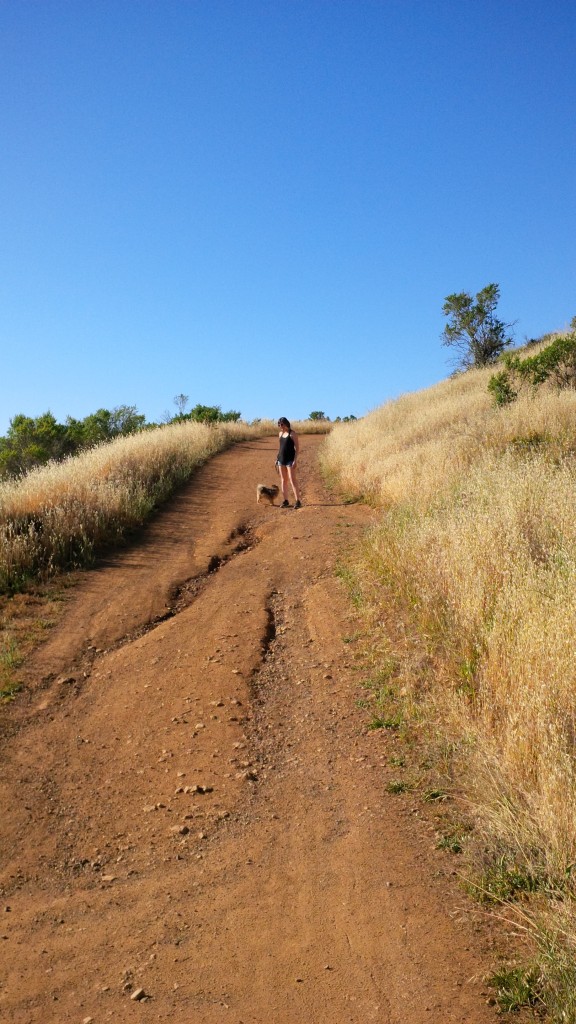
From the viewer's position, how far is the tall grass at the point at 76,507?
902 cm

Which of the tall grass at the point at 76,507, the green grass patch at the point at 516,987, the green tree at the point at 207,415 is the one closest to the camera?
the green grass patch at the point at 516,987

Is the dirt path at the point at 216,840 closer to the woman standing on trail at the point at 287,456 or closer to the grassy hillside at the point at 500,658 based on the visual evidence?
the grassy hillside at the point at 500,658

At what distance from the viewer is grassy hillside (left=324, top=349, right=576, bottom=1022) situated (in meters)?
3.22

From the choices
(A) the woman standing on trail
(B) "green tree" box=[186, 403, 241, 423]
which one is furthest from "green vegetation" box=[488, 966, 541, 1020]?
(B) "green tree" box=[186, 403, 241, 423]

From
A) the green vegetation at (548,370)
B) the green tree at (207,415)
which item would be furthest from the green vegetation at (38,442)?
the green vegetation at (548,370)

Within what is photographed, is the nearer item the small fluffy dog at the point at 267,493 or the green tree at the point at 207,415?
the small fluffy dog at the point at 267,493

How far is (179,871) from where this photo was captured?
3857 millimetres

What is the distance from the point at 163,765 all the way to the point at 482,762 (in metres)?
2.36

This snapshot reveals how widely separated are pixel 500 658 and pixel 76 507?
7.44 m

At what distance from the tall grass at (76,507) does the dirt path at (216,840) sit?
148 cm

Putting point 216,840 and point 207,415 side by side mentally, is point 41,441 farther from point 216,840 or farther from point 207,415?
point 216,840

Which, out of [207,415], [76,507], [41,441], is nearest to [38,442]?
[41,441]

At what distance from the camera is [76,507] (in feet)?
33.9

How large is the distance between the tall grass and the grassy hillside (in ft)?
14.0
